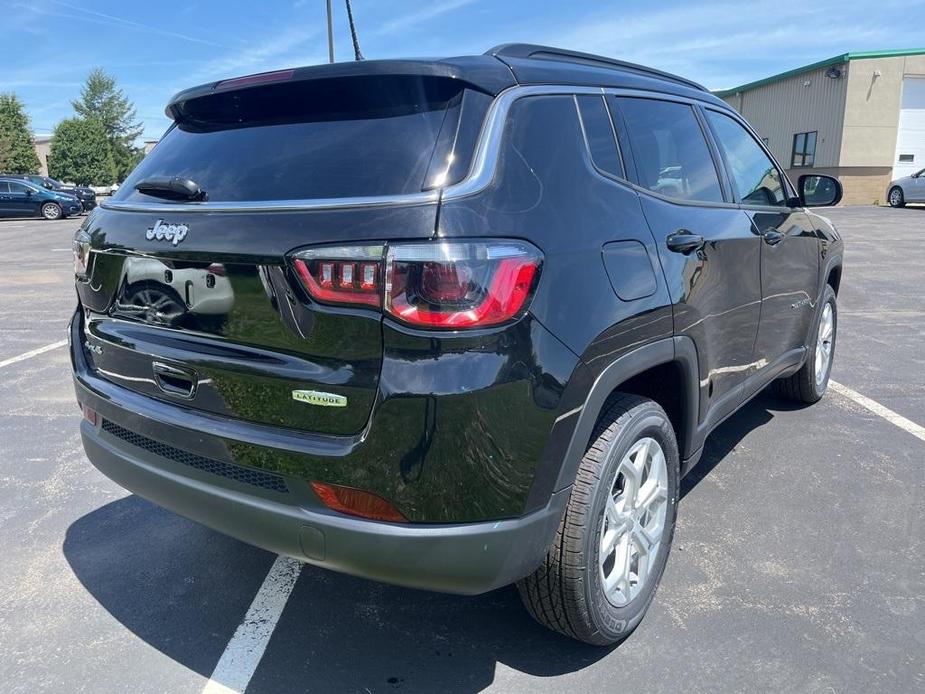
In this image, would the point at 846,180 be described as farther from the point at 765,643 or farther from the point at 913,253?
the point at 765,643

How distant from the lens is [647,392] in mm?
2816

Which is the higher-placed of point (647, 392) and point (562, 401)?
point (562, 401)

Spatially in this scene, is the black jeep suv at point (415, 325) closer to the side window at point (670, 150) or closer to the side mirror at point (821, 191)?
the side window at point (670, 150)

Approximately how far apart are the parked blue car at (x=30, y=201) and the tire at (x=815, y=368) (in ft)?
91.0

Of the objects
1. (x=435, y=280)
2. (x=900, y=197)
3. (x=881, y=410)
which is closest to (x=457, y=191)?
(x=435, y=280)

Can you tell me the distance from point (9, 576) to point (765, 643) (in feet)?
9.50

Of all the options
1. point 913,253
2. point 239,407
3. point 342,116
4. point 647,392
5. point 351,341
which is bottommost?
point 913,253

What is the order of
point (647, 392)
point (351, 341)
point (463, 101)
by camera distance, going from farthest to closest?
point (647, 392)
point (463, 101)
point (351, 341)

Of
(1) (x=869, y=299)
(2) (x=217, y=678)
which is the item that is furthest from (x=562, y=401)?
(1) (x=869, y=299)

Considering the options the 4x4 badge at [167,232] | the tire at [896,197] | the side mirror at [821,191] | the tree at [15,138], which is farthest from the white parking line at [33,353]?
the tree at [15,138]

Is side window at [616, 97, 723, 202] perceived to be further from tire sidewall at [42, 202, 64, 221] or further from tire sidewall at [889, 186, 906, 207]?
tire sidewall at [42, 202, 64, 221]

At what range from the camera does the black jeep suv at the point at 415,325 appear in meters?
1.86

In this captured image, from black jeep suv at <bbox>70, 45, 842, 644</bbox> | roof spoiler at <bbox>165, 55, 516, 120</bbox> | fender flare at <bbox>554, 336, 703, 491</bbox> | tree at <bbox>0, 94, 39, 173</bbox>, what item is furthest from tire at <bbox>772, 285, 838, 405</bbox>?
tree at <bbox>0, 94, 39, 173</bbox>

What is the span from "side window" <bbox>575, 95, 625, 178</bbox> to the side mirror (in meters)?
2.38
